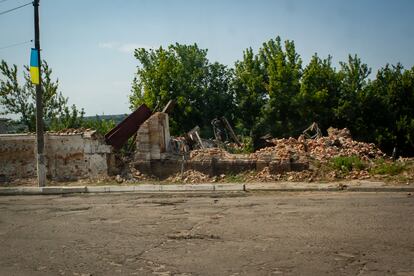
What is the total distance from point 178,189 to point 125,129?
185 inches

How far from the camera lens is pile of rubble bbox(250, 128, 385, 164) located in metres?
14.0

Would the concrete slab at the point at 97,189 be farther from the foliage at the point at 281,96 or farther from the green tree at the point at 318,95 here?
the green tree at the point at 318,95

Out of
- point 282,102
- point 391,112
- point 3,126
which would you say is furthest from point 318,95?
point 3,126

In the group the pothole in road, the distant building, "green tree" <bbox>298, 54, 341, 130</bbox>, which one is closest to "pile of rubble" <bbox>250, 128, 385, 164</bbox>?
the pothole in road

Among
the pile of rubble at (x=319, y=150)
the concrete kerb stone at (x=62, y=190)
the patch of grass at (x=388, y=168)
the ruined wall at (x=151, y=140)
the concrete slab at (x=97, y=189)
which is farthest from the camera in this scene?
the ruined wall at (x=151, y=140)

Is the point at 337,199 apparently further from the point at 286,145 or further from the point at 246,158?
the point at 286,145

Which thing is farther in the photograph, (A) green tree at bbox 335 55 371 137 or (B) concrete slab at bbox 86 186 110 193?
(A) green tree at bbox 335 55 371 137

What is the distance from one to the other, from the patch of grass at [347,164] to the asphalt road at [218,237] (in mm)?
3014

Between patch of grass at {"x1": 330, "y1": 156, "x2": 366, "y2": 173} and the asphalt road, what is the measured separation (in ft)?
9.89

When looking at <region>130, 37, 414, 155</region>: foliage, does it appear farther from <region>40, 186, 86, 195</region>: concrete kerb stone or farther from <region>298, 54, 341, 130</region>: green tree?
<region>40, 186, 86, 195</region>: concrete kerb stone

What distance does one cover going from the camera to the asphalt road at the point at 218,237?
4.98 metres

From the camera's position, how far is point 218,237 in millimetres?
6379

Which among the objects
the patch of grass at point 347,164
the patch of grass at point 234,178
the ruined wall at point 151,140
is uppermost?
the ruined wall at point 151,140

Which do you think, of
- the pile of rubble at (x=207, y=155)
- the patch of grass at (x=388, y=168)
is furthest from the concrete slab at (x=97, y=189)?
the patch of grass at (x=388, y=168)
